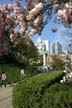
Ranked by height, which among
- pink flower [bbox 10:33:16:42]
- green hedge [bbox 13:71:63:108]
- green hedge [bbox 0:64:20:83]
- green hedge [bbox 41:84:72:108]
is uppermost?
pink flower [bbox 10:33:16:42]

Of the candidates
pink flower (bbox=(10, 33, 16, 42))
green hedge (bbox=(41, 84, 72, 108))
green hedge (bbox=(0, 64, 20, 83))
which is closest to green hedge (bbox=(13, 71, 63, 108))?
green hedge (bbox=(41, 84, 72, 108))

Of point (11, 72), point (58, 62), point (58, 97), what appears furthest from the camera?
point (11, 72)

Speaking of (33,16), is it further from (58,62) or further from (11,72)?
(11,72)

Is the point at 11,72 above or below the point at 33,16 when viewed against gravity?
below

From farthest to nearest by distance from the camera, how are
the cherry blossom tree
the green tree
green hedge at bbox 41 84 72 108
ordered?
1. the green tree
2. green hedge at bbox 41 84 72 108
3. the cherry blossom tree

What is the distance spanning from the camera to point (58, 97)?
11.8m

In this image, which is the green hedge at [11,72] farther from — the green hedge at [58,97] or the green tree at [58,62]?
the green hedge at [58,97]

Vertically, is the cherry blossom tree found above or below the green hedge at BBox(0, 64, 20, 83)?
above

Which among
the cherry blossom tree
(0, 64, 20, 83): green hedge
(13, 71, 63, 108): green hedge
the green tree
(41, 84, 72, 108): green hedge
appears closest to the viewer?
the cherry blossom tree

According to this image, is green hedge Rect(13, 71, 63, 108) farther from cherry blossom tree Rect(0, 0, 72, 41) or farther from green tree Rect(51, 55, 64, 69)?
cherry blossom tree Rect(0, 0, 72, 41)

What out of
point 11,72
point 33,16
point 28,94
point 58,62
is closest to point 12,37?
point 33,16

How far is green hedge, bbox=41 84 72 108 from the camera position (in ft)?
38.1

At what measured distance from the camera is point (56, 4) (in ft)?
22.6

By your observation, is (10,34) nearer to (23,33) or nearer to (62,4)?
(23,33)
